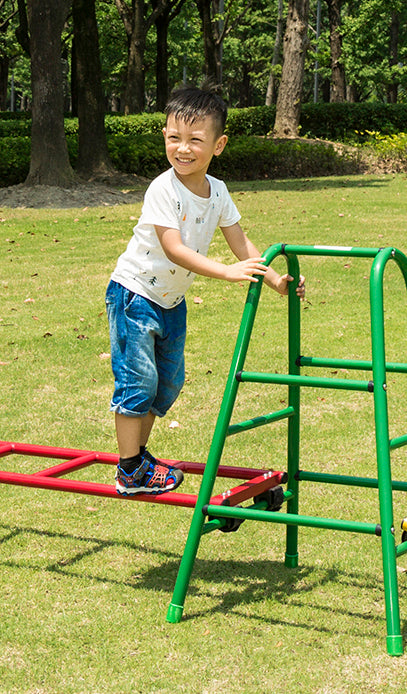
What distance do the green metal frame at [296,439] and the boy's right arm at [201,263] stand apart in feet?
0.28

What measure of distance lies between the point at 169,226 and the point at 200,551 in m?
1.52

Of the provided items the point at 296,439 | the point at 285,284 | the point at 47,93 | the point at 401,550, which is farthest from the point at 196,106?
the point at 47,93

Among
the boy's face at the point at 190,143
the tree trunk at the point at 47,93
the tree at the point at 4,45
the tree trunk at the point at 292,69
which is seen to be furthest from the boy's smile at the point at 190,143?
the tree at the point at 4,45

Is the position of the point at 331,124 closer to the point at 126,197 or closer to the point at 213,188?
the point at 126,197

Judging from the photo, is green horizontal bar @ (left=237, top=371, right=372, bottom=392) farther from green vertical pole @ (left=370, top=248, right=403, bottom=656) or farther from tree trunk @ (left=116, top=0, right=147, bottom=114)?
tree trunk @ (left=116, top=0, right=147, bottom=114)

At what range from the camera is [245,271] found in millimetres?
3205

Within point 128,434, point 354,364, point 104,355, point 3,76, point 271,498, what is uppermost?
point 3,76

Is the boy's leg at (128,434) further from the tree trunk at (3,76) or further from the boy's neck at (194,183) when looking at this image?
the tree trunk at (3,76)

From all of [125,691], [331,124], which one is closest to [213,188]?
[125,691]

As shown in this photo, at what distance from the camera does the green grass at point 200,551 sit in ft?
9.77

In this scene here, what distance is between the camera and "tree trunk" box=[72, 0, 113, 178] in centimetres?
1723

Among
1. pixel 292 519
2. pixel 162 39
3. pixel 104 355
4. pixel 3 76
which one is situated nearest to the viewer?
pixel 292 519

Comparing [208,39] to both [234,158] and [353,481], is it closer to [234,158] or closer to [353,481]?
[234,158]

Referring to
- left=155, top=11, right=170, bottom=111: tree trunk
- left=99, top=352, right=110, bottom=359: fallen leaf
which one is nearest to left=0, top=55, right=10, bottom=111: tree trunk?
left=155, top=11, right=170, bottom=111: tree trunk
